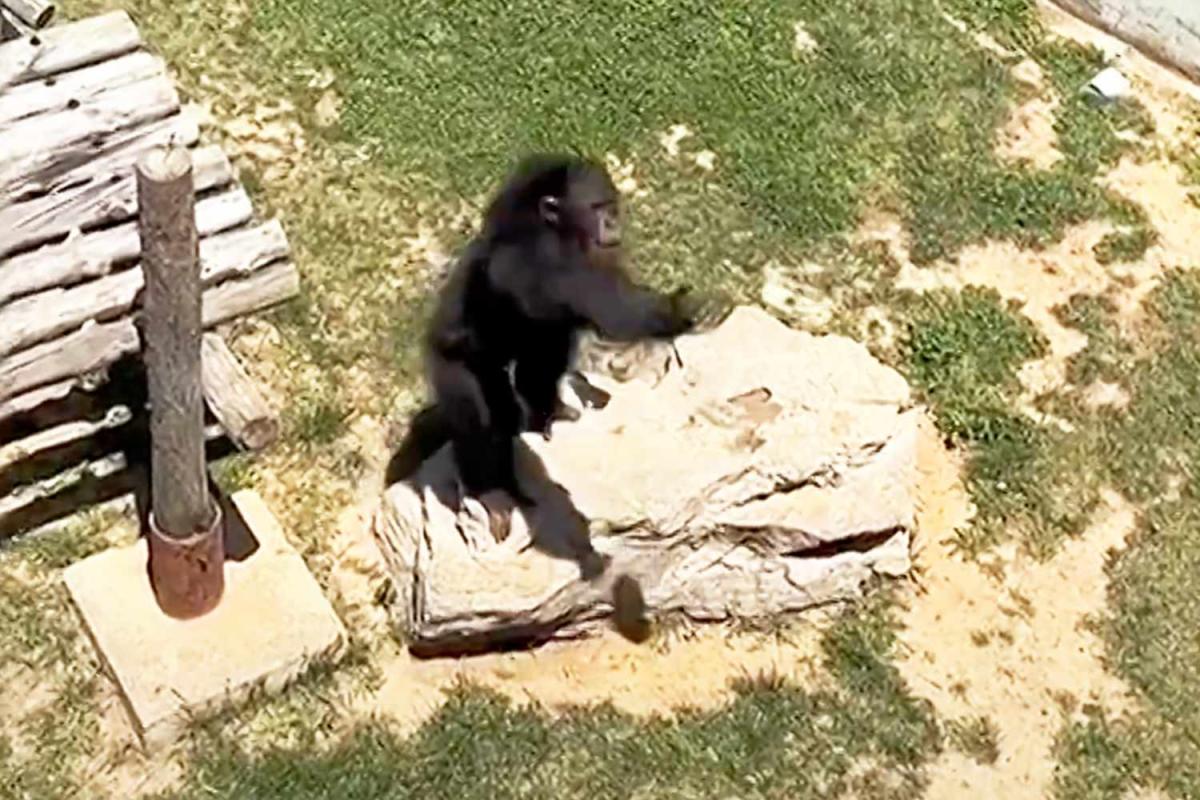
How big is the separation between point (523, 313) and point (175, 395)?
130 centimetres

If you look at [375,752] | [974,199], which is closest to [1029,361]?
[974,199]

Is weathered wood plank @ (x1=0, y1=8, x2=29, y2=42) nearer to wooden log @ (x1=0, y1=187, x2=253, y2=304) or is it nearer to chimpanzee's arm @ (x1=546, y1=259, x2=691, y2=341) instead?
wooden log @ (x1=0, y1=187, x2=253, y2=304)

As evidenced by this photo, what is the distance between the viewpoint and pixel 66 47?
7270 millimetres

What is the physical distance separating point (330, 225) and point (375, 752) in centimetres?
267

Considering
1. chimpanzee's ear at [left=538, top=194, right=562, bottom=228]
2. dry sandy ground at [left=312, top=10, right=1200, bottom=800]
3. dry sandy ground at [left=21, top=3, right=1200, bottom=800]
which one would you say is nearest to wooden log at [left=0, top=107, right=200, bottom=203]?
chimpanzee's ear at [left=538, top=194, right=562, bottom=228]

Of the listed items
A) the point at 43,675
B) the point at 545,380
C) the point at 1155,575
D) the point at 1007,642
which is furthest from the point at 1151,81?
the point at 43,675

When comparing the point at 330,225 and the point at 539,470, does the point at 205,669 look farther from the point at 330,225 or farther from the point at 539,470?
the point at 330,225

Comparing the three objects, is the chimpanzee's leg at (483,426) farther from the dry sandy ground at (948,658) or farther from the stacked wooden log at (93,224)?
the stacked wooden log at (93,224)

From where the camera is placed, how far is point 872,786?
7.62 metres

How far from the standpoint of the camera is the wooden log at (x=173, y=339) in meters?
6.25

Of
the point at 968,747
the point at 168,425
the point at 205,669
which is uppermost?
the point at 168,425

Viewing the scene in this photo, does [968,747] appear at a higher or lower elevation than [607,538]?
lower

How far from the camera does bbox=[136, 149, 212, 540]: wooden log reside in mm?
6254

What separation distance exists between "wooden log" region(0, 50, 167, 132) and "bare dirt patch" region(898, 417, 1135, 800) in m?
3.45
